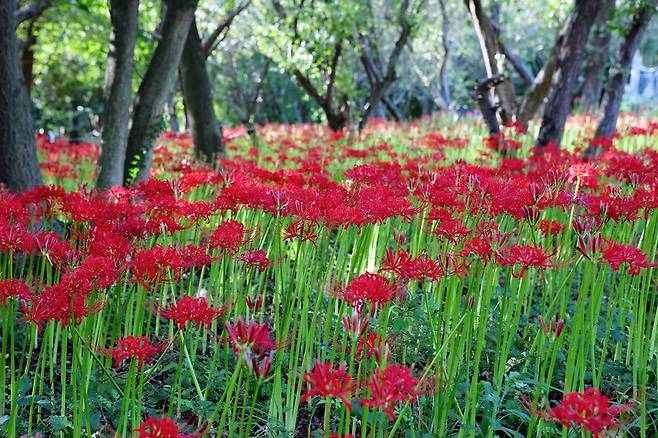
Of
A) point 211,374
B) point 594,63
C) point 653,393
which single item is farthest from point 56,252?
point 594,63

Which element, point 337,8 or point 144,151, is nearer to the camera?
point 144,151

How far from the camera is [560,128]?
28.5ft

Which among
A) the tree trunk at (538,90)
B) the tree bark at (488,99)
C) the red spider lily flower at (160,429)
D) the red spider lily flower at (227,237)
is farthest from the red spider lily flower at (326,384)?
the tree trunk at (538,90)

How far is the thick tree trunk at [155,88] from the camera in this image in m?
6.62

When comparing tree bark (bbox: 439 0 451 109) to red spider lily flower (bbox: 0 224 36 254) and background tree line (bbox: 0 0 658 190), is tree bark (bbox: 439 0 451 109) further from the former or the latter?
red spider lily flower (bbox: 0 224 36 254)

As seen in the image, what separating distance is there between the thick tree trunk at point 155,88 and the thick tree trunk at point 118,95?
0.35 m

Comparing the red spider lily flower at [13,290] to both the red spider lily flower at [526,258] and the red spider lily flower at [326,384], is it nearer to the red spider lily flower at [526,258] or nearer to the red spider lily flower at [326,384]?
the red spider lily flower at [326,384]

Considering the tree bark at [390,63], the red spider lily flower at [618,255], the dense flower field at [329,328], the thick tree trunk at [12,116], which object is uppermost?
the tree bark at [390,63]

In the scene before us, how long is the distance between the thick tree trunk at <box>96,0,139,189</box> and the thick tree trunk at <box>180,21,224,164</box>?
8.89ft

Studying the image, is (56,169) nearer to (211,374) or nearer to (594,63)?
(211,374)

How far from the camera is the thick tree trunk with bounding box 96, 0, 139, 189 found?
6117 millimetres

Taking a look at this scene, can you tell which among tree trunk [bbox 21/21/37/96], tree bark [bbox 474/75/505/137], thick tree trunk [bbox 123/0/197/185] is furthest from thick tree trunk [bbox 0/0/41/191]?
tree trunk [bbox 21/21/37/96]

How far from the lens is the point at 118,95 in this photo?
627 centimetres

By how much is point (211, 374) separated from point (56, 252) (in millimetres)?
774
